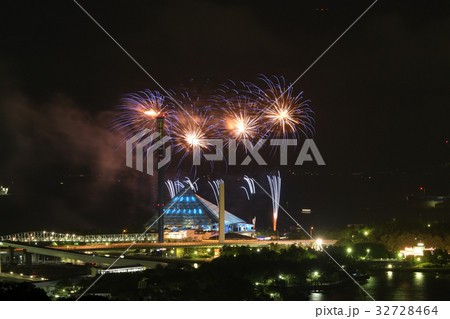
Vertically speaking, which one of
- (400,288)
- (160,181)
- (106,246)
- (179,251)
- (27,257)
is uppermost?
(160,181)

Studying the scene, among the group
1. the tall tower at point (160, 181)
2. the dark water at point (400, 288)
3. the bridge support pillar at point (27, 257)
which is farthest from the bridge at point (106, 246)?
the dark water at point (400, 288)

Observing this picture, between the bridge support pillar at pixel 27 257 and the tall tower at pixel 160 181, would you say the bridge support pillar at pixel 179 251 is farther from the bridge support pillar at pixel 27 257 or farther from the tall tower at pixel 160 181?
the bridge support pillar at pixel 27 257

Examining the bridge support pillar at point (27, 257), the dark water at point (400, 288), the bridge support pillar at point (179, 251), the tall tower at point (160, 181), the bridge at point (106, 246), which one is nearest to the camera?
the dark water at point (400, 288)

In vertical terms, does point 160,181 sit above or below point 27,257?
above

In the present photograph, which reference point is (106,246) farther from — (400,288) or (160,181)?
(400,288)

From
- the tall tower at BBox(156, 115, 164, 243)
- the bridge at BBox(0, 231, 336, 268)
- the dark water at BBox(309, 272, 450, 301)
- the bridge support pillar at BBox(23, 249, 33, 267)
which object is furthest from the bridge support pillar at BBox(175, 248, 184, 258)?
the dark water at BBox(309, 272, 450, 301)

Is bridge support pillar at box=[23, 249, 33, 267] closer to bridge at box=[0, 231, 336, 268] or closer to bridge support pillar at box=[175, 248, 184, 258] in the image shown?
bridge at box=[0, 231, 336, 268]

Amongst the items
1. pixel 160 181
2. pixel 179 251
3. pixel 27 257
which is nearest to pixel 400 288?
pixel 179 251

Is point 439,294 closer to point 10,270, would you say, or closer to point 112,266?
point 112,266
